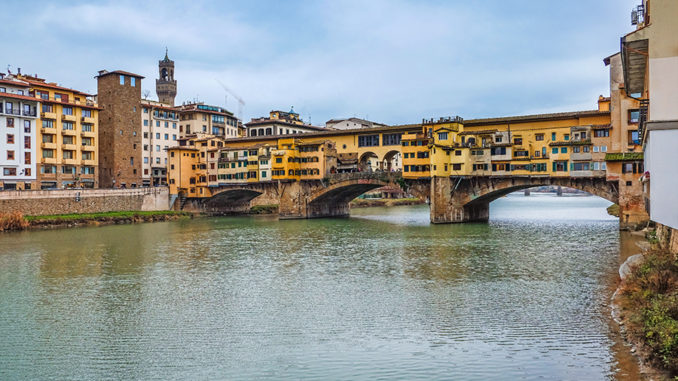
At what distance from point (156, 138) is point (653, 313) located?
2671 inches

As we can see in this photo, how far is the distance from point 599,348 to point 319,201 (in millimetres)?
48838

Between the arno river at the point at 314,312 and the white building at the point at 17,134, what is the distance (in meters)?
23.8

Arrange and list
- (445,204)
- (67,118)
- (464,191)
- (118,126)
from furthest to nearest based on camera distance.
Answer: (118,126)
(67,118)
(464,191)
(445,204)

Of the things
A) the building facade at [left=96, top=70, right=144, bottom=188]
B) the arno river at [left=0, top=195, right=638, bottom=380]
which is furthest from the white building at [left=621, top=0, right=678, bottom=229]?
the building facade at [left=96, top=70, right=144, bottom=188]

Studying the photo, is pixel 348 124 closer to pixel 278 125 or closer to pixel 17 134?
pixel 278 125

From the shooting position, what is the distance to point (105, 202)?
56969 millimetres

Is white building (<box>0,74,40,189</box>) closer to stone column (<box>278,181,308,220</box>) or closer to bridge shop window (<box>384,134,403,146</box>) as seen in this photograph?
stone column (<box>278,181,308,220</box>)

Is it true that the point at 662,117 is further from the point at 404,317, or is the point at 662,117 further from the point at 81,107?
the point at 81,107

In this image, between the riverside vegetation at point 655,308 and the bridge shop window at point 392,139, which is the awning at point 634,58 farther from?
the bridge shop window at point 392,139

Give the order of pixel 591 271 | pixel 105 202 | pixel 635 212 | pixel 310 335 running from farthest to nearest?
pixel 105 202
pixel 635 212
pixel 591 271
pixel 310 335

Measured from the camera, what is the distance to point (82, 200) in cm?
5444

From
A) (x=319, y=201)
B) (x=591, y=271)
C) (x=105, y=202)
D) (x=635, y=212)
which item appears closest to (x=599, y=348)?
(x=591, y=271)

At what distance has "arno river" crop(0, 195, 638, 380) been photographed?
40.0 ft

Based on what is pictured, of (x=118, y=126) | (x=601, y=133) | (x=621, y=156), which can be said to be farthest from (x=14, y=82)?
(x=621, y=156)
